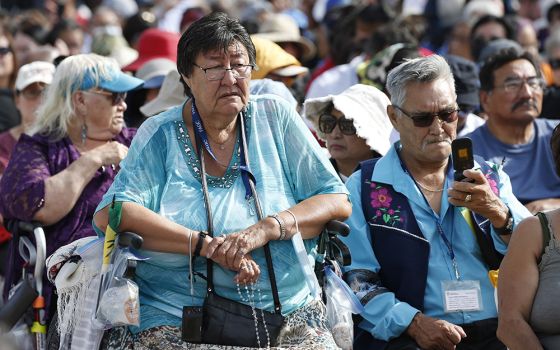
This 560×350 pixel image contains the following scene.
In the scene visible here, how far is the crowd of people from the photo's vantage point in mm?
4293

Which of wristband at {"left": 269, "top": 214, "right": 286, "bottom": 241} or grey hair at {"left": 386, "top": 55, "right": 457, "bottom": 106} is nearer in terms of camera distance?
wristband at {"left": 269, "top": 214, "right": 286, "bottom": 241}

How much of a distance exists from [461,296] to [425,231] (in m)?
0.34

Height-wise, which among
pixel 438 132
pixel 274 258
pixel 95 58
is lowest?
pixel 274 258

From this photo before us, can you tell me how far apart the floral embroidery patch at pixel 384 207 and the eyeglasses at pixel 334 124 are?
898 millimetres

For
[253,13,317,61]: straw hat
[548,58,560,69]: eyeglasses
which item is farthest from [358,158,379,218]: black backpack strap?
[548,58,560,69]: eyeglasses

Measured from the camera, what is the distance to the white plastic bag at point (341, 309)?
4426mm

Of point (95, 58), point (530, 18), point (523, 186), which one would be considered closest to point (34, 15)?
point (530, 18)

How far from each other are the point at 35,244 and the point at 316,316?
6.27 feet

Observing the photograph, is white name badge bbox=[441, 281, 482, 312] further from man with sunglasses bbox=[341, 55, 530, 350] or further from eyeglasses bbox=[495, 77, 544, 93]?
eyeglasses bbox=[495, 77, 544, 93]

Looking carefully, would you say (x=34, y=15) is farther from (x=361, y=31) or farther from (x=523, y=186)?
(x=523, y=186)

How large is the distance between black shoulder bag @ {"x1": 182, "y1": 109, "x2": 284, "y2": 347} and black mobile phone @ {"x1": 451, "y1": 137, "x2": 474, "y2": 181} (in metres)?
1.01

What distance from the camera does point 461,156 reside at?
4.69 meters

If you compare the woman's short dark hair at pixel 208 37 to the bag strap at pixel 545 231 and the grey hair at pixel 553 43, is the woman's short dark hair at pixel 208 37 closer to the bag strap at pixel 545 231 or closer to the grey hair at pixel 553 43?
the bag strap at pixel 545 231

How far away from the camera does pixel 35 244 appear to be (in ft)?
18.5
